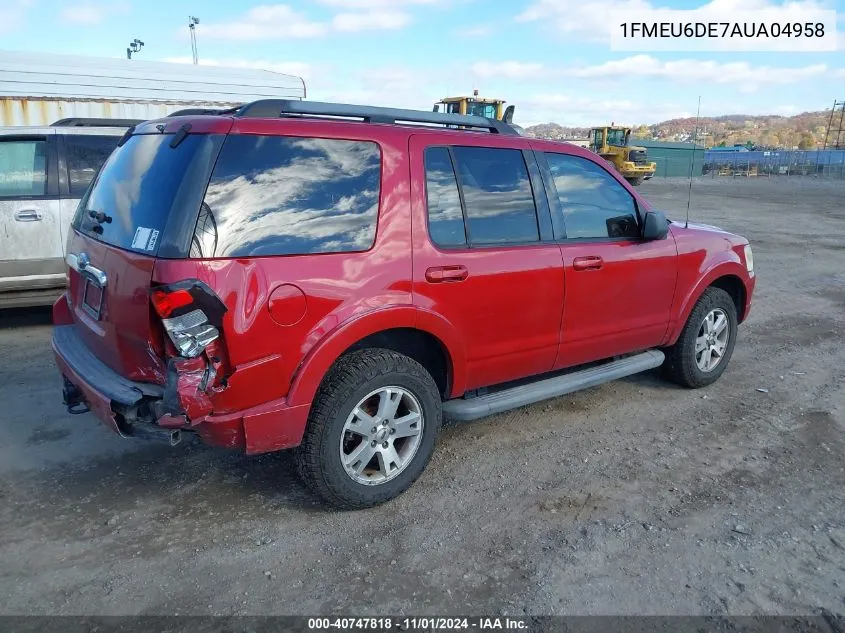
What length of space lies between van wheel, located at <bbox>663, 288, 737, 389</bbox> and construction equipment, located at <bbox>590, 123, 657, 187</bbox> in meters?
29.0

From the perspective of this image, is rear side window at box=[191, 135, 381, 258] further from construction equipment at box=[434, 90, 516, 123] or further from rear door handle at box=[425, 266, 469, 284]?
construction equipment at box=[434, 90, 516, 123]

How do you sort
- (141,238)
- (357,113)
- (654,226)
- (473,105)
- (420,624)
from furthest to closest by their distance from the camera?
Answer: (473,105) < (654,226) < (357,113) < (141,238) < (420,624)

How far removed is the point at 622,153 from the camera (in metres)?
35.1

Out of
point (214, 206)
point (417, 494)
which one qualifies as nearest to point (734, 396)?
point (417, 494)

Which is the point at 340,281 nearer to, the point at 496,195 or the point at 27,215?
the point at 496,195

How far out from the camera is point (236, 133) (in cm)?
300

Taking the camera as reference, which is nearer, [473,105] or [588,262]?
[588,262]

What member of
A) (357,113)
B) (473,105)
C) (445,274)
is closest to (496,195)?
(445,274)

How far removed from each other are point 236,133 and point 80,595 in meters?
2.06

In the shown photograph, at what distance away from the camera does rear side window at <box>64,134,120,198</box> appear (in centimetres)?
657

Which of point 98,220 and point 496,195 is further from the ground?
point 496,195

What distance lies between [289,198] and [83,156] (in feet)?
15.0

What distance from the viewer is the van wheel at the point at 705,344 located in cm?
508

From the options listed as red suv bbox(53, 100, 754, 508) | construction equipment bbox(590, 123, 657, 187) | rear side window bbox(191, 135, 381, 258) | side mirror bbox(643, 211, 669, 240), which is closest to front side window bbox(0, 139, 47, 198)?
red suv bbox(53, 100, 754, 508)
